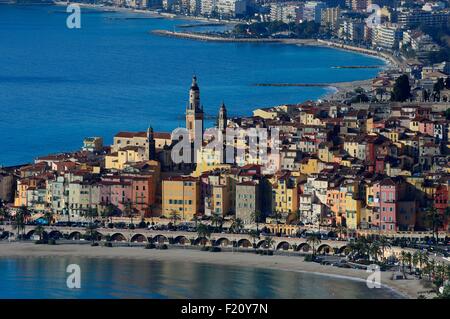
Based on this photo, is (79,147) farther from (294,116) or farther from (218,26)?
(218,26)

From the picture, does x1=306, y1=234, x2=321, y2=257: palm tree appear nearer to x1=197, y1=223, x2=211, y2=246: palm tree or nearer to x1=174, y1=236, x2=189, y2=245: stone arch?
x1=197, y1=223, x2=211, y2=246: palm tree

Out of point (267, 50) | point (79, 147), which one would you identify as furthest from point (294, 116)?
point (267, 50)

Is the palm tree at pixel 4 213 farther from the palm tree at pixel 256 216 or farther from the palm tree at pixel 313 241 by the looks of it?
the palm tree at pixel 313 241

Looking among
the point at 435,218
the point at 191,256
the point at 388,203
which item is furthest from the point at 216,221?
the point at 435,218

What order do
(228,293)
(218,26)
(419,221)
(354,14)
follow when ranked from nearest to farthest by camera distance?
(228,293) → (419,221) → (354,14) → (218,26)

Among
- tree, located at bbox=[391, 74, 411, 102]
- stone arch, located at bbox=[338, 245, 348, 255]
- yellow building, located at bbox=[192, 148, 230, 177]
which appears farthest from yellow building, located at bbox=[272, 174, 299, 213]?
tree, located at bbox=[391, 74, 411, 102]

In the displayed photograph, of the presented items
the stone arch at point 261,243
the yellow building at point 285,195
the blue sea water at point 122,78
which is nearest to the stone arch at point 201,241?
the stone arch at point 261,243

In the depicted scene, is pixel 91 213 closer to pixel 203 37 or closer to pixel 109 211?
pixel 109 211
